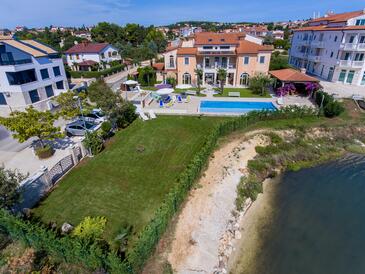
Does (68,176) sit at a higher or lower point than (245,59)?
lower

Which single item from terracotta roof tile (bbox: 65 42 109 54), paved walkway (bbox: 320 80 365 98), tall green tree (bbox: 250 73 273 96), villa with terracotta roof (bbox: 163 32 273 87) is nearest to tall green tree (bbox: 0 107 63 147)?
villa with terracotta roof (bbox: 163 32 273 87)

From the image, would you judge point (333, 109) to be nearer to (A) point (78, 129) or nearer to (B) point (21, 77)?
(A) point (78, 129)

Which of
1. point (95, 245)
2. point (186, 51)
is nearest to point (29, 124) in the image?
point (95, 245)

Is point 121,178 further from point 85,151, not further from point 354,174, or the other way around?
point 354,174

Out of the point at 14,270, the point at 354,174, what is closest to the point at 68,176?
the point at 14,270

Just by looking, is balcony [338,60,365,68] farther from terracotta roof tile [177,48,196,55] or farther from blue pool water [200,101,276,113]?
terracotta roof tile [177,48,196,55]

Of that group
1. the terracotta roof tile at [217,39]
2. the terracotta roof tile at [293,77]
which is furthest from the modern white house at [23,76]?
the terracotta roof tile at [293,77]

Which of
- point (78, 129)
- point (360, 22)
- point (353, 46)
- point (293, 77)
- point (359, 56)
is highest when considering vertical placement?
Answer: point (360, 22)
